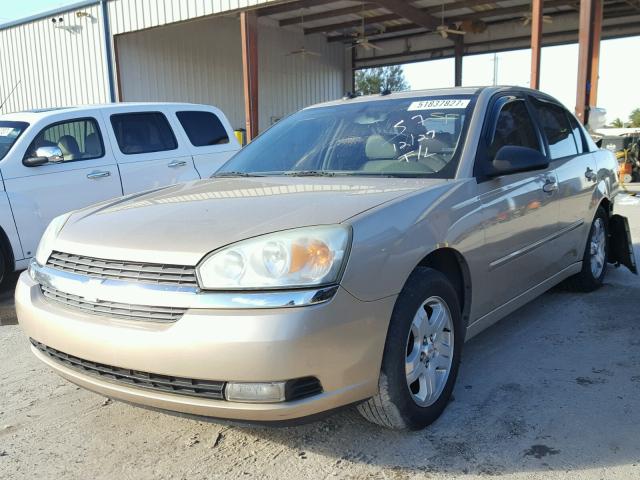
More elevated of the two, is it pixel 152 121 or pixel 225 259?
pixel 152 121

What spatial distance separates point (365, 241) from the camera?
7.35 ft

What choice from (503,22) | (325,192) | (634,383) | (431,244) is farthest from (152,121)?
(503,22)

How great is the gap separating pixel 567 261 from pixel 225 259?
9.89 ft

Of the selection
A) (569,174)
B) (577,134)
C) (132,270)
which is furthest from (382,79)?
(132,270)

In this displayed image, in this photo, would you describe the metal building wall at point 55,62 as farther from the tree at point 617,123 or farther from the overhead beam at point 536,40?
the tree at point 617,123

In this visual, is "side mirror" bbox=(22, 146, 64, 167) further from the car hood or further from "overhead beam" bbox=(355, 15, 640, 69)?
"overhead beam" bbox=(355, 15, 640, 69)

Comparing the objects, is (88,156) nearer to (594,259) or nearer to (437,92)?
(437,92)

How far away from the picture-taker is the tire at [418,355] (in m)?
2.36

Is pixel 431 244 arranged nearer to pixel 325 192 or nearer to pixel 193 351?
pixel 325 192

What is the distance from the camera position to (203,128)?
7.22 m

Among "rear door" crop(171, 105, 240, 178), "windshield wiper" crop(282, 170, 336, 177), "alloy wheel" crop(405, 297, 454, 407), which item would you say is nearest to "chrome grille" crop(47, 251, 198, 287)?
"alloy wheel" crop(405, 297, 454, 407)

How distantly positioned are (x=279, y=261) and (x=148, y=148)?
16.2 feet

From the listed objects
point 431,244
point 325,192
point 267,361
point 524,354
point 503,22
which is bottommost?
point 524,354

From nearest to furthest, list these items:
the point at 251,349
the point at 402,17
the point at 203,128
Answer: the point at 251,349
the point at 203,128
the point at 402,17
